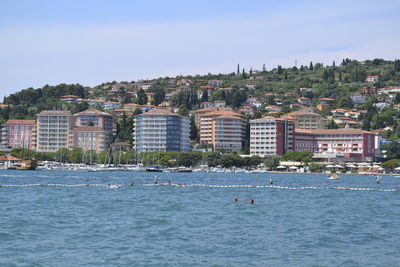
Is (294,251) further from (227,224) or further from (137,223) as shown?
(137,223)

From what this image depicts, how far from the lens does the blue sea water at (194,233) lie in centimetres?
2842

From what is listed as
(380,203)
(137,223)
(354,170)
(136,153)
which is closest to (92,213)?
(137,223)

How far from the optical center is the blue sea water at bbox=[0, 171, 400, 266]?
28422 mm

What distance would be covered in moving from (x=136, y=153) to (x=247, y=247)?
539 feet

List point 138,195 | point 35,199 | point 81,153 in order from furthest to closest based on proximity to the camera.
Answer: point 81,153
point 138,195
point 35,199

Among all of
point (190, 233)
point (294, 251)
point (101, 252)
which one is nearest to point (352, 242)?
point (294, 251)

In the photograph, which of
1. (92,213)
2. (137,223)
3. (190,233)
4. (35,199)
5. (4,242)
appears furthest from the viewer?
(35,199)

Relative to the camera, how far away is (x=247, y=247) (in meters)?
31.1

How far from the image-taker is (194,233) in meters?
35.5

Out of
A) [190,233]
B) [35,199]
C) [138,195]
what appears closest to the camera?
[190,233]

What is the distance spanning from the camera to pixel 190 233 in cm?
3550

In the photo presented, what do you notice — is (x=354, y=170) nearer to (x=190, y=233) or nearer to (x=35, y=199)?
(x=35, y=199)

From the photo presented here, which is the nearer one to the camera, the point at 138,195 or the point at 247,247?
the point at 247,247

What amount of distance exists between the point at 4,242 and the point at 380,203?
37274 millimetres
